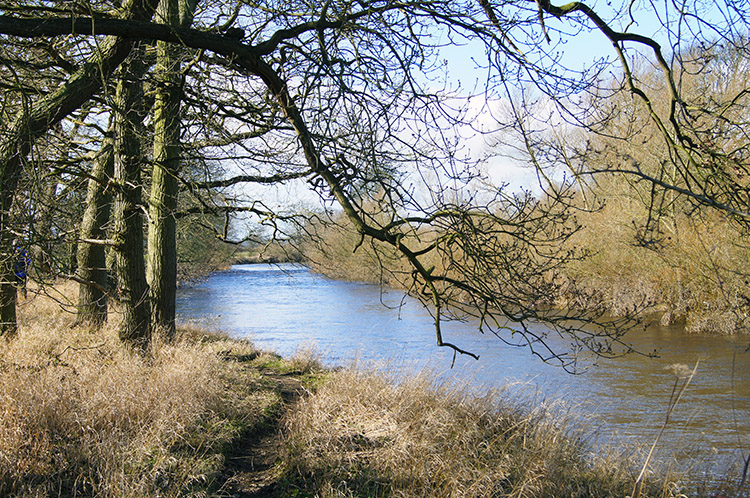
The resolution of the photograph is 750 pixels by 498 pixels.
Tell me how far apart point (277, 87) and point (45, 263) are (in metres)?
2.61

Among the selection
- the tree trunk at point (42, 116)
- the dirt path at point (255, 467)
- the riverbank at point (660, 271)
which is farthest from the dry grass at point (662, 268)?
the tree trunk at point (42, 116)

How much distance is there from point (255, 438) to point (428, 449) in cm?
184

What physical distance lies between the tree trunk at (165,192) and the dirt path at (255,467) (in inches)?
109

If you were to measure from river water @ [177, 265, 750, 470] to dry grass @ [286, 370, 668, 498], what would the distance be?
2.10 ft

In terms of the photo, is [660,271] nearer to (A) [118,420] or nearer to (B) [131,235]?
(B) [131,235]

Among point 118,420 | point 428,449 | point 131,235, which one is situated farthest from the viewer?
point 131,235

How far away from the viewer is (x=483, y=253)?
4812 millimetres

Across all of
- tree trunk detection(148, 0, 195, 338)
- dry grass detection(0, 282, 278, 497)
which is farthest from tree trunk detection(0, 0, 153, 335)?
tree trunk detection(148, 0, 195, 338)

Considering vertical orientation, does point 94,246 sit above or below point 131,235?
below

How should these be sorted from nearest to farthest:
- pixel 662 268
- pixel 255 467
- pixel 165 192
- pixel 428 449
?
pixel 255 467
pixel 428 449
pixel 165 192
pixel 662 268

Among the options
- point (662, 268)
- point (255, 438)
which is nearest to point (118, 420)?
point (255, 438)

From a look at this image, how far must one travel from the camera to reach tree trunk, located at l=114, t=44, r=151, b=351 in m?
7.55

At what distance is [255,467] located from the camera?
5.37m

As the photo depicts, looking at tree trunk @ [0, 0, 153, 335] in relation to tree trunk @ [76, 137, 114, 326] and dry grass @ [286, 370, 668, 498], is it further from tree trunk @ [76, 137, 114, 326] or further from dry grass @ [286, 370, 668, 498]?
tree trunk @ [76, 137, 114, 326]
